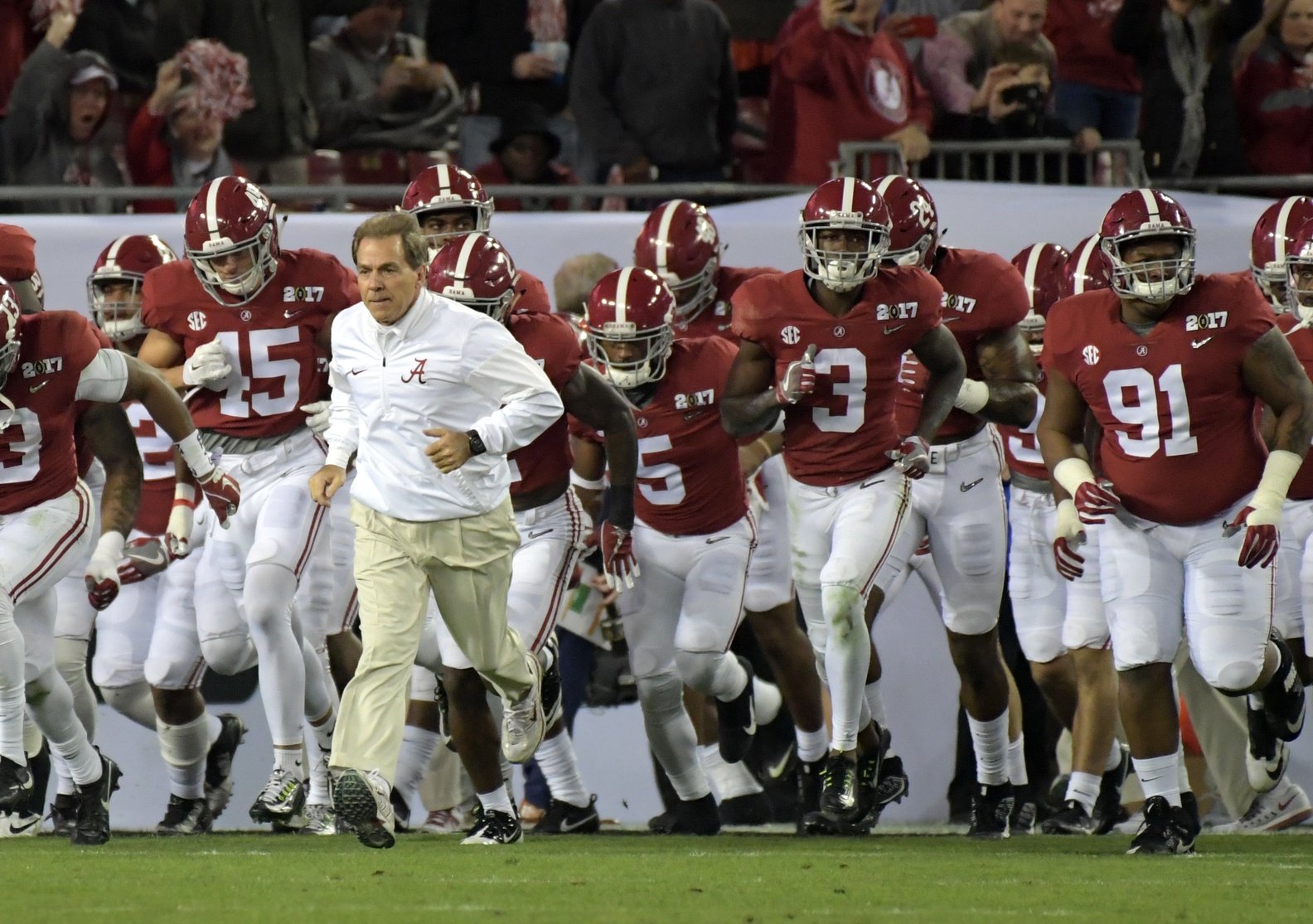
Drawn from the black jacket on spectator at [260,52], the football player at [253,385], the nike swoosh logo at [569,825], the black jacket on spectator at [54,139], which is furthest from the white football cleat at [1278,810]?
the black jacket on spectator at [54,139]

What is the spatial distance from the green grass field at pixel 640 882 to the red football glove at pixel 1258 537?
83 cm

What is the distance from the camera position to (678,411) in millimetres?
7195

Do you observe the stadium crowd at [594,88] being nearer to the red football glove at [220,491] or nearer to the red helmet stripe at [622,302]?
the red helmet stripe at [622,302]

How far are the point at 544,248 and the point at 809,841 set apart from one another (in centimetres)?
302

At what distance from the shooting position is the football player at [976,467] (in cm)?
705

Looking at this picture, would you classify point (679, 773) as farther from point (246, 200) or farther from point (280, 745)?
point (246, 200)

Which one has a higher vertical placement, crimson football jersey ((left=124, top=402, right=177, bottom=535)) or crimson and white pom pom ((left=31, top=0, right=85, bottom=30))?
crimson and white pom pom ((left=31, top=0, right=85, bottom=30))

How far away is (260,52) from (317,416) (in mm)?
2615

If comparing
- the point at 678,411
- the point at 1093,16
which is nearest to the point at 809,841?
the point at 678,411

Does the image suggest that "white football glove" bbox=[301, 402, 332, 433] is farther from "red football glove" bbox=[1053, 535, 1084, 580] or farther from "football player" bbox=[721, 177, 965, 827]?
"red football glove" bbox=[1053, 535, 1084, 580]

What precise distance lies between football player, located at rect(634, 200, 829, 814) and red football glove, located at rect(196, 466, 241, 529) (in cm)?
175

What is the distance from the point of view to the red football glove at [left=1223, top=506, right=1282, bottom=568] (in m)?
5.84

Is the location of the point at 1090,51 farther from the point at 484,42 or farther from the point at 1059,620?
the point at 1059,620

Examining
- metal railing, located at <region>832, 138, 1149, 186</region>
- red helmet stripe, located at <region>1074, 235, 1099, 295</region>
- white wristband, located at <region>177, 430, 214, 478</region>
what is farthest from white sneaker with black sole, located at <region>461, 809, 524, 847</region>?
metal railing, located at <region>832, 138, 1149, 186</region>
